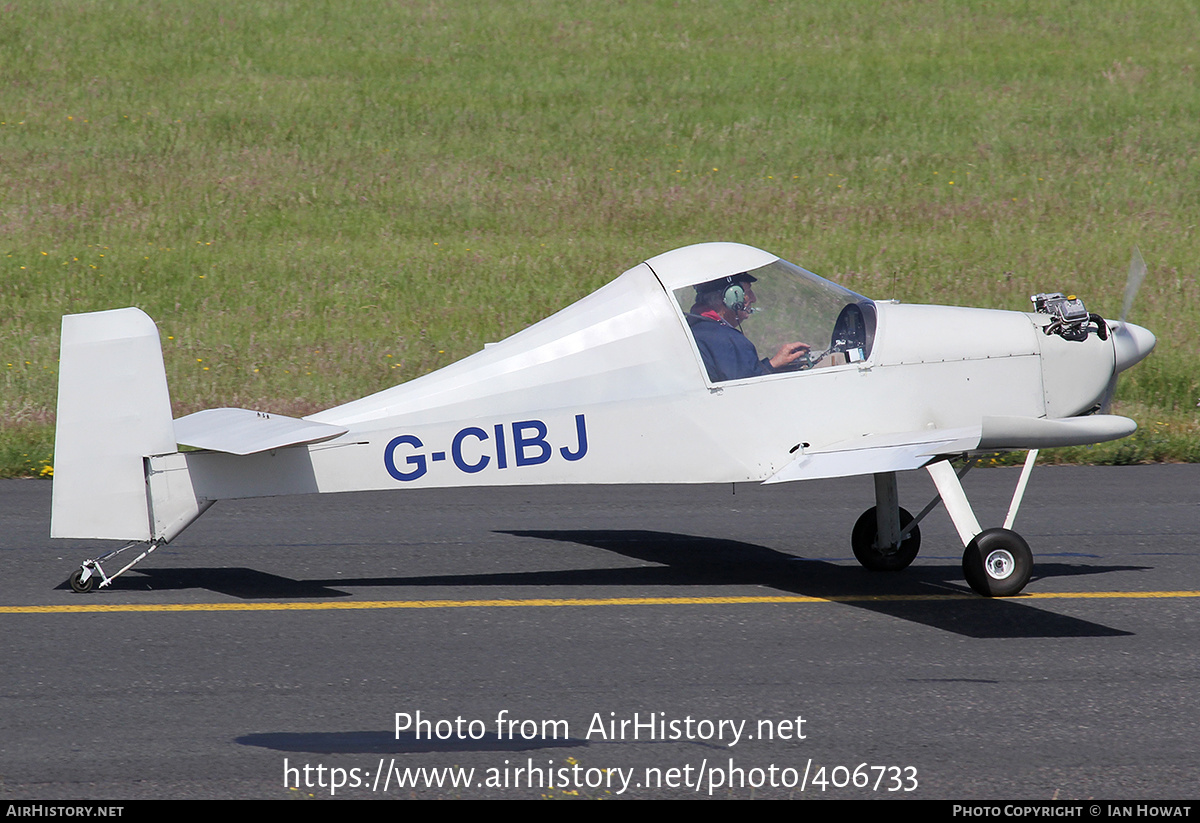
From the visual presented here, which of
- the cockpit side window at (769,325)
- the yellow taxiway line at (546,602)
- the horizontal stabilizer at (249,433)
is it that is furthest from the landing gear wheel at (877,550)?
the horizontal stabilizer at (249,433)

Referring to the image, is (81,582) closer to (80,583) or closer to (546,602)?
(80,583)

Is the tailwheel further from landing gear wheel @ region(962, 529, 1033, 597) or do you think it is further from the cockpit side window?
landing gear wheel @ region(962, 529, 1033, 597)

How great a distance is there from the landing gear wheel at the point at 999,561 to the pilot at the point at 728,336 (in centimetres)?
146

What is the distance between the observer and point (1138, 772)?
4840mm

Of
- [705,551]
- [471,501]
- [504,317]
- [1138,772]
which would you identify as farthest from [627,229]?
[1138,772]

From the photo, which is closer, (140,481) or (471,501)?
(140,481)

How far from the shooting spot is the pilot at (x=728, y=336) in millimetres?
7070

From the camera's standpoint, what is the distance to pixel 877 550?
308 inches

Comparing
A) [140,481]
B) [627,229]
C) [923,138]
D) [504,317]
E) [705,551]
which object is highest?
[923,138]

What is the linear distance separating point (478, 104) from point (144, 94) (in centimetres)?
628

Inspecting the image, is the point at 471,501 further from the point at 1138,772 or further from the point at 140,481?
the point at 1138,772

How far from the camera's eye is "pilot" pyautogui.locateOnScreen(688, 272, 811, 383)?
7.07 m

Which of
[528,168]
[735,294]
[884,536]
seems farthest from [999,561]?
[528,168]

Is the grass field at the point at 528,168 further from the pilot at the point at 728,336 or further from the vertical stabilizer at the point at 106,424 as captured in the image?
the pilot at the point at 728,336
